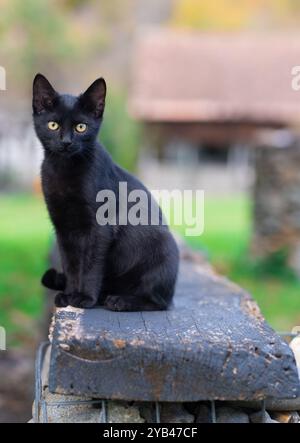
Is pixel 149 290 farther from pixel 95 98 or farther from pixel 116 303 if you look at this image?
pixel 95 98

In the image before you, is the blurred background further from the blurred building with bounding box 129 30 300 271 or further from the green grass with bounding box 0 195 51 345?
the green grass with bounding box 0 195 51 345

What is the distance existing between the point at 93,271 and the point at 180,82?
69.6ft

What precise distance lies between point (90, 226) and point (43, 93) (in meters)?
0.61

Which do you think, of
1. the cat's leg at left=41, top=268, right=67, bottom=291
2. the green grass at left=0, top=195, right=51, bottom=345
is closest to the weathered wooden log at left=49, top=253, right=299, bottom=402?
the cat's leg at left=41, top=268, right=67, bottom=291

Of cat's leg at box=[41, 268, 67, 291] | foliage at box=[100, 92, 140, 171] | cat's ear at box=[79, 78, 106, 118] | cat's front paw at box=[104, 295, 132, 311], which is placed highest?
foliage at box=[100, 92, 140, 171]

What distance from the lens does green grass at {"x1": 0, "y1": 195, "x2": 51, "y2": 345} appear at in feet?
24.0

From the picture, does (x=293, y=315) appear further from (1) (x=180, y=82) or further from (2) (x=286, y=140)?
(1) (x=180, y=82)

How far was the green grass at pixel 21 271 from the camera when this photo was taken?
7312 millimetres

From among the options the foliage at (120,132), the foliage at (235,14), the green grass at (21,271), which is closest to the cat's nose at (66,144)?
the green grass at (21,271)

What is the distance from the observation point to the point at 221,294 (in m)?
3.87

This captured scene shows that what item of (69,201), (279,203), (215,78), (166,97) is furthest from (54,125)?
(215,78)

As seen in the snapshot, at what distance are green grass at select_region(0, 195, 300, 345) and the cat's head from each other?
181 cm

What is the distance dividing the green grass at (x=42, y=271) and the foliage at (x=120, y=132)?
8485 mm
